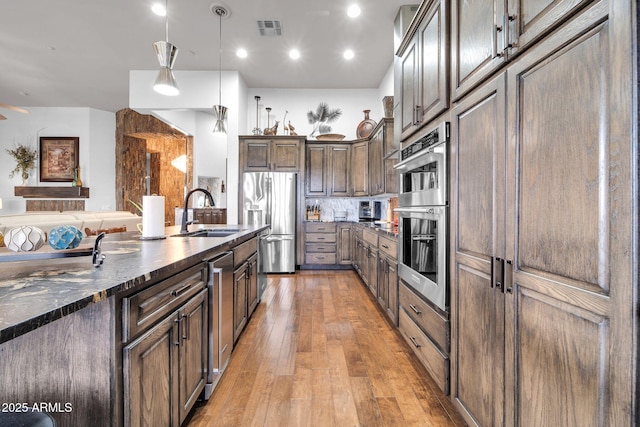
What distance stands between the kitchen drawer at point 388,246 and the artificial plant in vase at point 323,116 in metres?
3.19

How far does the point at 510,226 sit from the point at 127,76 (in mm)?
6272

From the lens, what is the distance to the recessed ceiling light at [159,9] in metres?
3.47

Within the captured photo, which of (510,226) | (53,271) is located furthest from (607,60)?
(53,271)

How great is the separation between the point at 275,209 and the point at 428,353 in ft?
12.0

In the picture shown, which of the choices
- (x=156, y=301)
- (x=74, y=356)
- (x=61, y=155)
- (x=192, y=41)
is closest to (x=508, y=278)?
(x=156, y=301)

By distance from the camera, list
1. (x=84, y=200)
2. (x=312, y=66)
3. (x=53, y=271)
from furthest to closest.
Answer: (x=84, y=200) < (x=312, y=66) < (x=53, y=271)

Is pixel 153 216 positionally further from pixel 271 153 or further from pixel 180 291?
pixel 271 153

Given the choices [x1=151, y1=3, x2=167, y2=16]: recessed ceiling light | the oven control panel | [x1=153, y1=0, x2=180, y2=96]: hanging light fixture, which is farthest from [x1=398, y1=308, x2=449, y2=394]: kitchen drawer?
[x1=151, y1=3, x2=167, y2=16]: recessed ceiling light

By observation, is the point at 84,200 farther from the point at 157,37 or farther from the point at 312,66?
the point at 312,66

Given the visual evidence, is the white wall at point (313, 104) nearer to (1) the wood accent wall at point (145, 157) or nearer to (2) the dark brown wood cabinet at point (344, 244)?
(2) the dark brown wood cabinet at point (344, 244)

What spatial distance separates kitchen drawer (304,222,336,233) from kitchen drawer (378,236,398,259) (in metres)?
2.13

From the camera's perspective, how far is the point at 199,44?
4.25m

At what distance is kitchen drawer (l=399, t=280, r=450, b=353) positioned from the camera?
169cm

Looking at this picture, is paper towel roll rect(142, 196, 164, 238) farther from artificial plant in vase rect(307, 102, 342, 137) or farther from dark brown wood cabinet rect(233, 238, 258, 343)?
artificial plant in vase rect(307, 102, 342, 137)
